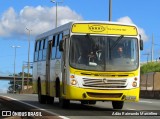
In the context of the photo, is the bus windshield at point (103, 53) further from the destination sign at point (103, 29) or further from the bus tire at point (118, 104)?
the bus tire at point (118, 104)

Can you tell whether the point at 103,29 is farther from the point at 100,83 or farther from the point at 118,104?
the point at 118,104

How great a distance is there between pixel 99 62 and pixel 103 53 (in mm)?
418

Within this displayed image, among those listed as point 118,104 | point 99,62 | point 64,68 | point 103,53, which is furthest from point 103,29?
point 118,104

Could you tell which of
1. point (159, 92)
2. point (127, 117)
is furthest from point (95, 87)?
point (159, 92)

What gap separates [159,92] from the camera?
1713 inches

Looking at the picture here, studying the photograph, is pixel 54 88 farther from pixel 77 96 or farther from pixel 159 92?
pixel 159 92

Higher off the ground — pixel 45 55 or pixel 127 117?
pixel 45 55

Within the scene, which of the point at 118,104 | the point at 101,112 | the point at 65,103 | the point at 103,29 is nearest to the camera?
the point at 101,112

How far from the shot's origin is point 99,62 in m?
20.0

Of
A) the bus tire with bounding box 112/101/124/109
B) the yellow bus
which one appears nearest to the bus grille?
the yellow bus

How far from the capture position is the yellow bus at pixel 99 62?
775 inches

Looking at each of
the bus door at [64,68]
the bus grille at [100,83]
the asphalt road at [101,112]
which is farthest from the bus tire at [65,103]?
the bus grille at [100,83]

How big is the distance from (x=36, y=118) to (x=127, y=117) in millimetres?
3165

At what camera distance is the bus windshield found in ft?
65.4
